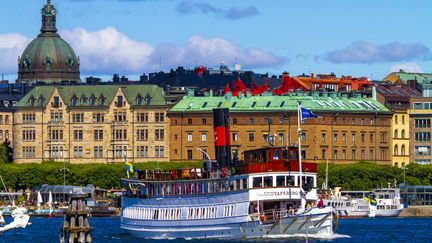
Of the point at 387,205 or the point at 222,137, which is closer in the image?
the point at 222,137

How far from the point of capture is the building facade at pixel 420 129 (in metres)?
198

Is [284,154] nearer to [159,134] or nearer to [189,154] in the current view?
[189,154]

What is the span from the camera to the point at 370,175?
181m

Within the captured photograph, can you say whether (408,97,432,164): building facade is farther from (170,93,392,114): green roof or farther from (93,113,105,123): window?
(93,113,105,123): window

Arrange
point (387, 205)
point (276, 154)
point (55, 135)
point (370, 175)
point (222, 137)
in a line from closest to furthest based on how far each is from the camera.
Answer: point (276, 154)
point (222, 137)
point (387, 205)
point (370, 175)
point (55, 135)

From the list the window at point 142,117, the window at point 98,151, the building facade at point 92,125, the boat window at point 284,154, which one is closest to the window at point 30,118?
the building facade at point 92,125

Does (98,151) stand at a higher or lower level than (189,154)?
higher

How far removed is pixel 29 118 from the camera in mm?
197375

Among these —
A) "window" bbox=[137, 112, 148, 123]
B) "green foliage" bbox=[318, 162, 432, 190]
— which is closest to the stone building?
"window" bbox=[137, 112, 148, 123]

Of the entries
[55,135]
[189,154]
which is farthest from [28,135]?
[189,154]

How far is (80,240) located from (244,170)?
12.3m

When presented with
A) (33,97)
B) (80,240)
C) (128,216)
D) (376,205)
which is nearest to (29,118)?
(33,97)

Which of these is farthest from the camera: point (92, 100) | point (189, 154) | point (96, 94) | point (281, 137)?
point (96, 94)

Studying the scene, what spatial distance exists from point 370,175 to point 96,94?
2866cm
